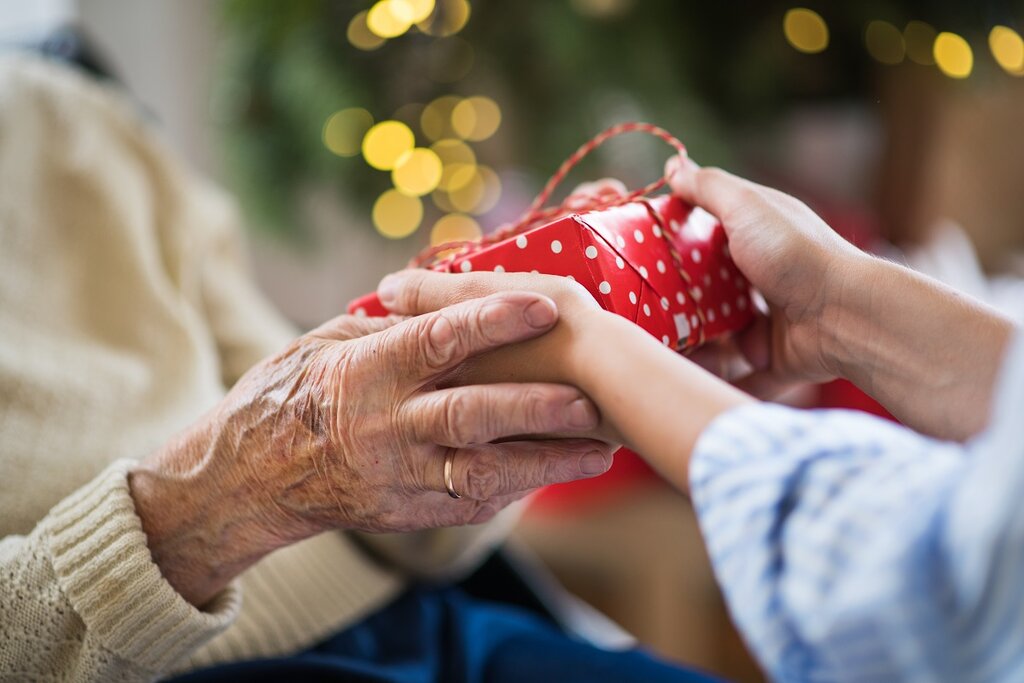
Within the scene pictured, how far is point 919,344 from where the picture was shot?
0.58 m

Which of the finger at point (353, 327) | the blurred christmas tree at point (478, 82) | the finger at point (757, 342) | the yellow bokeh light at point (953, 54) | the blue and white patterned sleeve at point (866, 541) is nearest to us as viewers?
the blue and white patterned sleeve at point (866, 541)

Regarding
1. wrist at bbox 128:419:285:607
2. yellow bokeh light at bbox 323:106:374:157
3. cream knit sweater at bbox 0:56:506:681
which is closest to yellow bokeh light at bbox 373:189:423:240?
yellow bokeh light at bbox 323:106:374:157

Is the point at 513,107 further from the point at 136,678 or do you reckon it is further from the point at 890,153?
the point at 136,678

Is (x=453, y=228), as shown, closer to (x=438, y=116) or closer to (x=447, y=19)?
(x=438, y=116)

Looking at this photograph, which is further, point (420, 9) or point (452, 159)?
point (452, 159)

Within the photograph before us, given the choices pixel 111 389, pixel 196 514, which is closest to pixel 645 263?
pixel 196 514

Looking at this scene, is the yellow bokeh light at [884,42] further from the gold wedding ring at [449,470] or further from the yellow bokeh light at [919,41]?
the gold wedding ring at [449,470]

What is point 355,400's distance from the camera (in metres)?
0.52

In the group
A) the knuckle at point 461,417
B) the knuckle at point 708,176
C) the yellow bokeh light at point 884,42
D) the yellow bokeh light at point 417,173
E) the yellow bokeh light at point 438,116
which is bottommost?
the yellow bokeh light at point 884,42

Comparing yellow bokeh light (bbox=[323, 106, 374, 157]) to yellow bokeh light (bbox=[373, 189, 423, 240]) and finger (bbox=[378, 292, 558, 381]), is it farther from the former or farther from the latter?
finger (bbox=[378, 292, 558, 381])

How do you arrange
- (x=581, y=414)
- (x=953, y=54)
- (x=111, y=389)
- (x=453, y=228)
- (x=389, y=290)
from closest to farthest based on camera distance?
(x=581, y=414), (x=389, y=290), (x=111, y=389), (x=953, y=54), (x=453, y=228)

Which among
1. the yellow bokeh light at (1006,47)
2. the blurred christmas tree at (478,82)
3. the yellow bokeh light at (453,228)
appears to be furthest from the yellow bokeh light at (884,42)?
the yellow bokeh light at (453,228)

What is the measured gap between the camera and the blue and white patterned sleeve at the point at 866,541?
32 centimetres

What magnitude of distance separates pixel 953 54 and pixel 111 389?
1.45 metres
